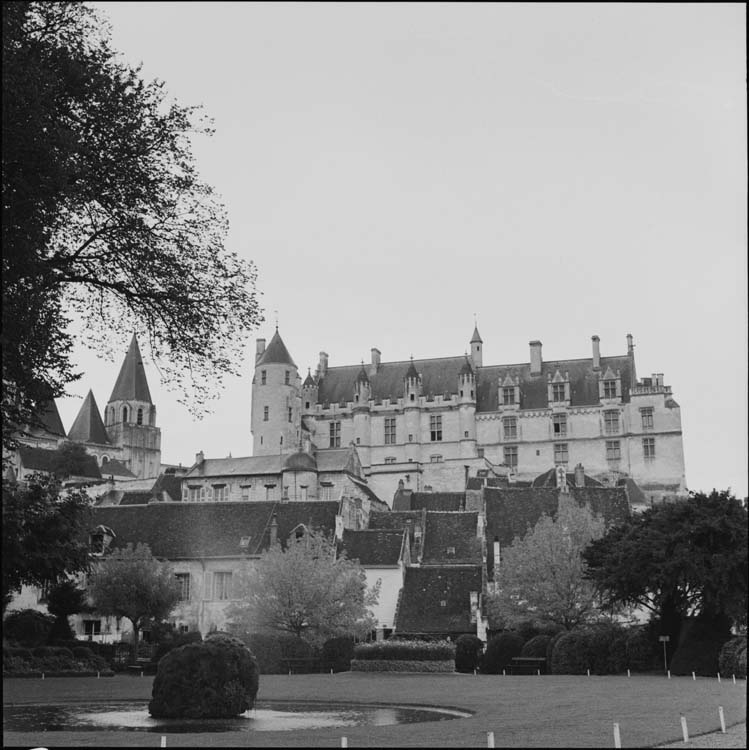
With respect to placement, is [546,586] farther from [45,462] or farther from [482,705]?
[45,462]

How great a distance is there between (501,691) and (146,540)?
35.1 metres

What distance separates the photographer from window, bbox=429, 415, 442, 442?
10762 centimetres

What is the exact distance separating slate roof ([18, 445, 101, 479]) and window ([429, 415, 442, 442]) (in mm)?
34640

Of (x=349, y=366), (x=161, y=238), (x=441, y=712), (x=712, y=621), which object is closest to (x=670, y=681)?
(x=712, y=621)

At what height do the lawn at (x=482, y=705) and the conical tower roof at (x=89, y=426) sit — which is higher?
the conical tower roof at (x=89, y=426)

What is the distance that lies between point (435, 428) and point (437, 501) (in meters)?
35.8

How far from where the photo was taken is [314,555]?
5169cm

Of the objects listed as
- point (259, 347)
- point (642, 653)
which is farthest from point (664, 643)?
point (259, 347)

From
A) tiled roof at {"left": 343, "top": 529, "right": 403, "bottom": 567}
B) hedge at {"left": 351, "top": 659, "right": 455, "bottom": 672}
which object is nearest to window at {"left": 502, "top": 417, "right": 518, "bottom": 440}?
tiled roof at {"left": 343, "top": 529, "right": 403, "bottom": 567}

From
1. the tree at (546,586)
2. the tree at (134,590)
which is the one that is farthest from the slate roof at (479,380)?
the tree at (134,590)

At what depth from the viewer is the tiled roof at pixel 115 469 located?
114750 millimetres

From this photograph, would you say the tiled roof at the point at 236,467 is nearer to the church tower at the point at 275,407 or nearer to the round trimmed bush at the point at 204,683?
the church tower at the point at 275,407

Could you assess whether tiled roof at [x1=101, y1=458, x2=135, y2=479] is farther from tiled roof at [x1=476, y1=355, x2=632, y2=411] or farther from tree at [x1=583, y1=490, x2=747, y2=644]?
tree at [x1=583, y1=490, x2=747, y2=644]

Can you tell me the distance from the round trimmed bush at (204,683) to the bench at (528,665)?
66.6ft
